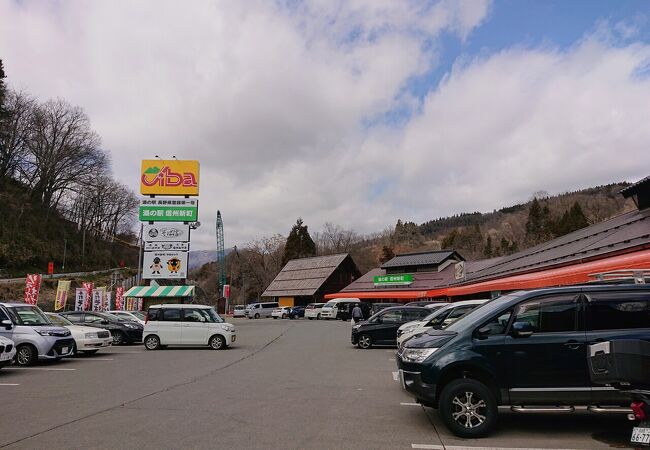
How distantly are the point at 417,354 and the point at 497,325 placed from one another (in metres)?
1.20

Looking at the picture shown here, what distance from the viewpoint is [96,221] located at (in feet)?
309

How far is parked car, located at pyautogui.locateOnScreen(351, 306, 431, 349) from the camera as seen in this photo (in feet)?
68.0

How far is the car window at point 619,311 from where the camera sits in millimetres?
7004

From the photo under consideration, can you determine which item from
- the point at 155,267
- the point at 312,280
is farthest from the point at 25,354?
the point at 312,280

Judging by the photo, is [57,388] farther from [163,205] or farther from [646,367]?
[163,205]

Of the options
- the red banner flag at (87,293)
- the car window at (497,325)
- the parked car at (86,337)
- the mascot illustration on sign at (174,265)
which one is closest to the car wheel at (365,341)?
the parked car at (86,337)

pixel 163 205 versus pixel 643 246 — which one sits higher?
pixel 163 205

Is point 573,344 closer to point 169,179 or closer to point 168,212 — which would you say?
point 168,212

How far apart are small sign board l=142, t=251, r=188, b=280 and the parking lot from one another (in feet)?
93.7

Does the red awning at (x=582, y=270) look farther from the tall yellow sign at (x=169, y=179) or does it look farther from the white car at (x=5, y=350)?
the tall yellow sign at (x=169, y=179)

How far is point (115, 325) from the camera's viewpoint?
22719 millimetres

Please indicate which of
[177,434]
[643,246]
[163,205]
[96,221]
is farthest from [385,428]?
[96,221]

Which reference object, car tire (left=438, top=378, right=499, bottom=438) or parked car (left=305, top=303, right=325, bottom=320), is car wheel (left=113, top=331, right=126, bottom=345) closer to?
car tire (left=438, top=378, right=499, bottom=438)

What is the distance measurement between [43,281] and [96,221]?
1279 inches
